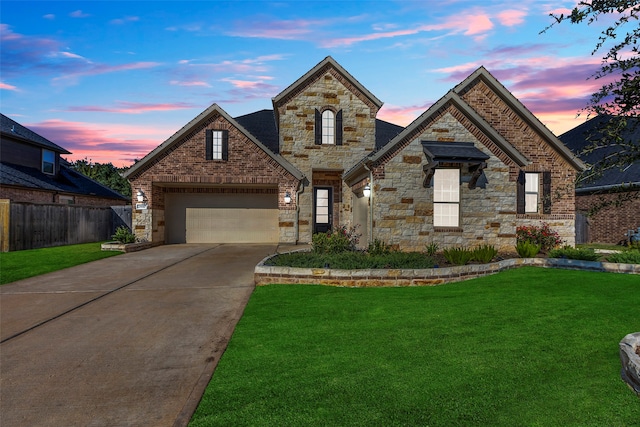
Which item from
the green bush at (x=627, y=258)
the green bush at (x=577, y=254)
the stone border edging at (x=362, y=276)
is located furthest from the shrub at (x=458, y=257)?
the green bush at (x=627, y=258)

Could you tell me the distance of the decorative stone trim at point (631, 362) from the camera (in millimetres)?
3915

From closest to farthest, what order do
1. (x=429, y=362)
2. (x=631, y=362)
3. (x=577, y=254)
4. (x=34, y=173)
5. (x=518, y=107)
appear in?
1. (x=631, y=362)
2. (x=429, y=362)
3. (x=577, y=254)
4. (x=518, y=107)
5. (x=34, y=173)

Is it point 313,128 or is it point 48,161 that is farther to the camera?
point 48,161

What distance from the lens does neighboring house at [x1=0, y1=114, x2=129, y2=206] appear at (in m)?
21.6

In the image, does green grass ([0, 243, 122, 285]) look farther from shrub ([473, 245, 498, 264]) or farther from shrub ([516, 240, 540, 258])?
shrub ([516, 240, 540, 258])

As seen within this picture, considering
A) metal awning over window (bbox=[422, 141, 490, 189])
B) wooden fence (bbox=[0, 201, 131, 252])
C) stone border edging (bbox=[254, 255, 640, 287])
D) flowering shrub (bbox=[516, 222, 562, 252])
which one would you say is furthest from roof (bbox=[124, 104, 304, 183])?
flowering shrub (bbox=[516, 222, 562, 252])

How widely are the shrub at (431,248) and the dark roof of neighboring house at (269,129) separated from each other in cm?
862

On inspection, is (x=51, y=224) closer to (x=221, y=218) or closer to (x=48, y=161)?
(x=221, y=218)

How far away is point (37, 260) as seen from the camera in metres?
14.2

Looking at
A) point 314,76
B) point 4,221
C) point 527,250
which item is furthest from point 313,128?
point 4,221

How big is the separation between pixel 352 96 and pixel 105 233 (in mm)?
16359

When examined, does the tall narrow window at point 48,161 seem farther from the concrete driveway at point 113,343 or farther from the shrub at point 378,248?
the shrub at point 378,248

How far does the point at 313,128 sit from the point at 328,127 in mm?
779

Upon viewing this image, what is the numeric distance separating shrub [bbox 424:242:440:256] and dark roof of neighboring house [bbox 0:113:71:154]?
23.4m
